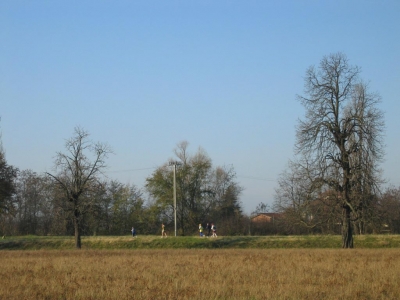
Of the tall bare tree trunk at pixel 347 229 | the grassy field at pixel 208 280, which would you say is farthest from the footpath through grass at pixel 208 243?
the grassy field at pixel 208 280

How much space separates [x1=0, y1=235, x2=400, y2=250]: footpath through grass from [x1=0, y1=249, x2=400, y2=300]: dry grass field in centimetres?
1831

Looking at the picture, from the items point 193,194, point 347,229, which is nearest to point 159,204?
point 193,194

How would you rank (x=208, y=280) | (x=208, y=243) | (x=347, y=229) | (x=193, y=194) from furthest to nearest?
(x=193, y=194) → (x=208, y=243) → (x=347, y=229) → (x=208, y=280)

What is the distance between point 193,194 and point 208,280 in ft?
203

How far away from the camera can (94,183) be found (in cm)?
4259

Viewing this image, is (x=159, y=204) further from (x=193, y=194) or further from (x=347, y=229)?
(x=347, y=229)

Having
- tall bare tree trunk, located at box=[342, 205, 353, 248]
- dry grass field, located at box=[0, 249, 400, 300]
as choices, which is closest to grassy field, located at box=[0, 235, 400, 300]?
dry grass field, located at box=[0, 249, 400, 300]

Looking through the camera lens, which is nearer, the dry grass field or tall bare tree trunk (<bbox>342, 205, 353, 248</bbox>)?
the dry grass field

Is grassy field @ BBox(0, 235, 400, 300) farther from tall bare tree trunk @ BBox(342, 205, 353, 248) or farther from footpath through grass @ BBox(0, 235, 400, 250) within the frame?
footpath through grass @ BBox(0, 235, 400, 250)

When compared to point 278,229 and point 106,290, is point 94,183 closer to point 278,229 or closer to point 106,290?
point 106,290

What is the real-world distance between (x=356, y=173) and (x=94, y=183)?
20802 millimetres

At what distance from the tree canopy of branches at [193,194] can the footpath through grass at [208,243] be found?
27.2 meters

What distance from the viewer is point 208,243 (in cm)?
4566

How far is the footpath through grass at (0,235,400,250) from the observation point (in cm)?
4331
